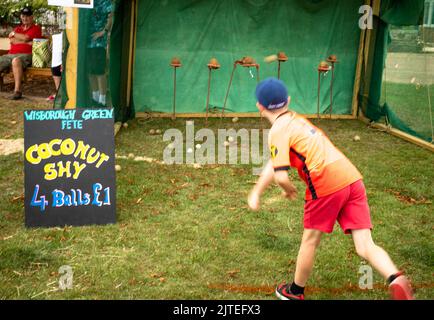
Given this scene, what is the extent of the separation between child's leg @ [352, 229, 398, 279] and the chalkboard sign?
2433mm

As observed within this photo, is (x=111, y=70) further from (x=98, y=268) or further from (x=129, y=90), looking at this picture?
(x=98, y=268)

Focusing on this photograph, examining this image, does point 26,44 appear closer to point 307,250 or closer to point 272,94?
point 272,94

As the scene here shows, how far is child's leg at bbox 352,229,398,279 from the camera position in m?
3.03

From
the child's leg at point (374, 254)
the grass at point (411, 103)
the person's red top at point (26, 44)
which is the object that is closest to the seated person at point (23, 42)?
the person's red top at point (26, 44)

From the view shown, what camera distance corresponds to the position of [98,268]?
3.97 metres

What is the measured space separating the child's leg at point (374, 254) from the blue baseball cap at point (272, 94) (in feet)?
3.00

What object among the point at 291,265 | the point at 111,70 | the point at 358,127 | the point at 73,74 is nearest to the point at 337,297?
the point at 291,265

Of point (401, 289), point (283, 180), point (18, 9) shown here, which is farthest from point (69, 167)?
point (18, 9)

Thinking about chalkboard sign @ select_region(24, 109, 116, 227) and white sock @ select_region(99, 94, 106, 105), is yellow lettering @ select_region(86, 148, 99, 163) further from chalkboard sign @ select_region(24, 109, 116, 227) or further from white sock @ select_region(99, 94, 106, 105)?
white sock @ select_region(99, 94, 106, 105)

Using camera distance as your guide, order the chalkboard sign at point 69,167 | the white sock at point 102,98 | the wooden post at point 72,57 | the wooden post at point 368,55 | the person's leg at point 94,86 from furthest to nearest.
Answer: the wooden post at point 368,55 < the white sock at point 102,98 < the person's leg at point 94,86 < the wooden post at point 72,57 < the chalkboard sign at point 69,167

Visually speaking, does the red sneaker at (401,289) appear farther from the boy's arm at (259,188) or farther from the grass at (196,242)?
the boy's arm at (259,188)

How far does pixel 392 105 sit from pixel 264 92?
7.35 meters

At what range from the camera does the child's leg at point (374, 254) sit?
9.95 feet

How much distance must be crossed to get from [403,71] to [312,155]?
702 centimetres
